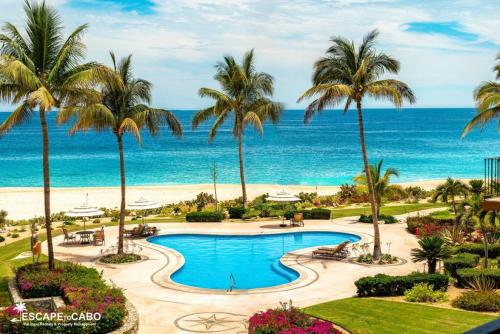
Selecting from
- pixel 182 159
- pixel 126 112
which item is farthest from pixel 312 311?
pixel 182 159

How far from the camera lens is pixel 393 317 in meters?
16.3

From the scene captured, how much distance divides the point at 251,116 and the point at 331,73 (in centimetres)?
1352

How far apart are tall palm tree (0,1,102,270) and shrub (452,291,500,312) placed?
49.0ft

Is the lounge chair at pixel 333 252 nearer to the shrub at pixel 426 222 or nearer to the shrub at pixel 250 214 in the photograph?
the shrub at pixel 426 222

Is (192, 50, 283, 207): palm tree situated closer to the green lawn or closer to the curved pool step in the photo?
the curved pool step

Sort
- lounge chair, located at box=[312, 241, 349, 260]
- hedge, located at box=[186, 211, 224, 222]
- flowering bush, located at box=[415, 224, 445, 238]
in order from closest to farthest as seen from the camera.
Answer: lounge chair, located at box=[312, 241, 349, 260] < flowering bush, located at box=[415, 224, 445, 238] < hedge, located at box=[186, 211, 224, 222]

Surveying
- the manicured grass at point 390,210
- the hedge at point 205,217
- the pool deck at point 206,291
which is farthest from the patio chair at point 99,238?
the manicured grass at point 390,210

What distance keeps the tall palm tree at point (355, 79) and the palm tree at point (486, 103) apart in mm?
3102

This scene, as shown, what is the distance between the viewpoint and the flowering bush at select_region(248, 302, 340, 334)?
13781mm

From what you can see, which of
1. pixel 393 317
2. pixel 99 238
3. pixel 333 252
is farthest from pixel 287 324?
pixel 99 238

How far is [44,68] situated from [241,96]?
66.9ft

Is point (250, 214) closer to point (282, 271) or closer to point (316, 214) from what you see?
point (316, 214)

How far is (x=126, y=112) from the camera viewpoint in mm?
24766

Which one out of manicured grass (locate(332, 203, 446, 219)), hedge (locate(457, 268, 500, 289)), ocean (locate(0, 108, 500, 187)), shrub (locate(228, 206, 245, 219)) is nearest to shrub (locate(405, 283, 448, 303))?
hedge (locate(457, 268, 500, 289))
